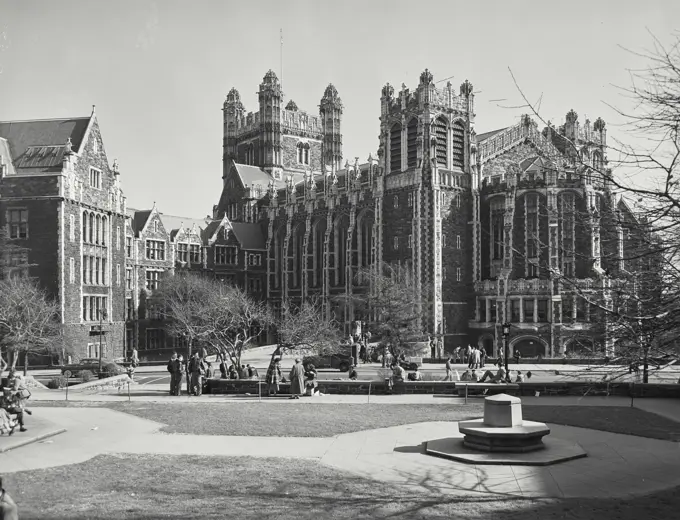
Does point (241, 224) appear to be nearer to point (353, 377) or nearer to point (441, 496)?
point (353, 377)

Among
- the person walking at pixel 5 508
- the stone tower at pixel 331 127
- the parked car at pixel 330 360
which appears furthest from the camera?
the stone tower at pixel 331 127

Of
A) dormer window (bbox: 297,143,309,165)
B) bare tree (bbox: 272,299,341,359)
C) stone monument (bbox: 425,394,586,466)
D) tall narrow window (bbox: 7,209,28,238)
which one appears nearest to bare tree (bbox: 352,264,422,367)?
bare tree (bbox: 272,299,341,359)

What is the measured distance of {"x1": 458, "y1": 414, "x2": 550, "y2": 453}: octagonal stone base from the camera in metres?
15.8

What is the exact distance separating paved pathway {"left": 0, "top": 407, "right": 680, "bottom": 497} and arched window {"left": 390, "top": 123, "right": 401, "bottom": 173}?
142 feet

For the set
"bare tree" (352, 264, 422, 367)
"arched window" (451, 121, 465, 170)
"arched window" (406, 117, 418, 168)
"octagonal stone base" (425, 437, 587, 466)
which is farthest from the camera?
"arched window" (451, 121, 465, 170)

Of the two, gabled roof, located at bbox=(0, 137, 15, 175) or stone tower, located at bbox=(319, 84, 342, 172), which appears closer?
gabled roof, located at bbox=(0, 137, 15, 175)

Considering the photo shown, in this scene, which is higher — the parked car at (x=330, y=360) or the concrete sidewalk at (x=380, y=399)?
the concrete sidewalk at (x=380, y=399)

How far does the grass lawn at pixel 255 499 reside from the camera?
1151 cm

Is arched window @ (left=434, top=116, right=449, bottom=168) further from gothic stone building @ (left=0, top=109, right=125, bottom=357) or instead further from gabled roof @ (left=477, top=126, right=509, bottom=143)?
gothic stone building @ (left=0, top=109, right=125, bottom=357)

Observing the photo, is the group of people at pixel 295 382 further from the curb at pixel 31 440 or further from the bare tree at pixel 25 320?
the bare tree at pixel 25 320

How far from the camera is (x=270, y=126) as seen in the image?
9269cm

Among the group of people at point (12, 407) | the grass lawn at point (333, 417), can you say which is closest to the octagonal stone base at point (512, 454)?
the grass lawn at point (333, 417)

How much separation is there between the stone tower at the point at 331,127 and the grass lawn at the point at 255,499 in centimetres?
8520

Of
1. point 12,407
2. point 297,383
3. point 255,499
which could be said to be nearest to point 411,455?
point 255,499
